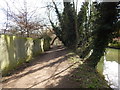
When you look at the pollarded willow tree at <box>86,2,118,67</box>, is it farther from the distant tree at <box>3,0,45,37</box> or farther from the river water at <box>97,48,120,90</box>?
the distant tree at <box>3,0,45,37</box>

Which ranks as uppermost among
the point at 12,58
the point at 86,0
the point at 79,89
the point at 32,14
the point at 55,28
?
the point at 86,0

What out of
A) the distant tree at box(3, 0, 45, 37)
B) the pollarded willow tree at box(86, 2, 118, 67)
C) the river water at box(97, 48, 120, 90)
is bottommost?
the river water at box(97, 48, 120, 90)

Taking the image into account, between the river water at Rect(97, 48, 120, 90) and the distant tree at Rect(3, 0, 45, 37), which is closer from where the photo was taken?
the river water at Rect(97, 48, 120, 90)

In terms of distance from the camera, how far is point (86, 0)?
13.5 meters

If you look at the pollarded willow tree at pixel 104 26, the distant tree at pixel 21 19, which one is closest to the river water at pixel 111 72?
the pollarded willow tree at pixel 104 26

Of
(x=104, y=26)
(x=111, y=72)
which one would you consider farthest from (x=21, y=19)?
(x=111, y=72)

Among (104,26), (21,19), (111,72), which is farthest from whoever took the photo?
(21,19)

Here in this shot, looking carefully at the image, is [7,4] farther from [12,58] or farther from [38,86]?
[38,86]

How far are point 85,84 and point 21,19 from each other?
1333 cm

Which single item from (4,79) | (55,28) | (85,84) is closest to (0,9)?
(55,28)

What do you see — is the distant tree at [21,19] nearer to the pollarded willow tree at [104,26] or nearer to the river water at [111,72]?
the pollarded willow tree at [104,26]

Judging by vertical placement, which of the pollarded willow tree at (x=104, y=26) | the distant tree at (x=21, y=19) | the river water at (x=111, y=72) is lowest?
the river water at (x=111, y=72)

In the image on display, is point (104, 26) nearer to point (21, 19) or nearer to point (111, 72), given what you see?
point (111, 72)

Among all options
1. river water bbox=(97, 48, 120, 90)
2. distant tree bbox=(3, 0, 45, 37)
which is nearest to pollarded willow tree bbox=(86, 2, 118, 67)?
river water bbox=(97, 48, 120, 90)
